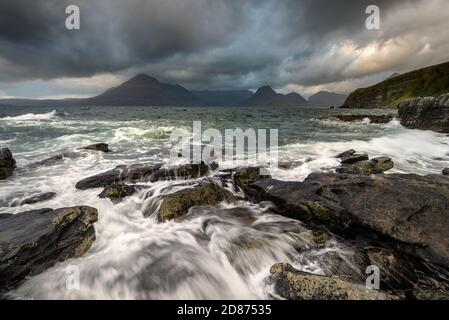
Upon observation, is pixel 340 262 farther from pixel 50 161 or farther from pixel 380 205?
pixel 50 161

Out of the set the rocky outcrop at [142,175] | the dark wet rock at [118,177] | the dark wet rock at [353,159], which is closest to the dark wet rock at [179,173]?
the rocky outcrop at [142,175]

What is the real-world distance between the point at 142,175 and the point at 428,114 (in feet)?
115

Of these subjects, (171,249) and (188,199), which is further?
(188,199)

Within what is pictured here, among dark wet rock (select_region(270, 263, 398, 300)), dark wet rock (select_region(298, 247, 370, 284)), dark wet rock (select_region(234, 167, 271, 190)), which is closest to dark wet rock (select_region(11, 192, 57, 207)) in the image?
dark wet rock (select_region(234, 167, 271, 190))

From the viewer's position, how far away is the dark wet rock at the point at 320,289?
14.1 ft

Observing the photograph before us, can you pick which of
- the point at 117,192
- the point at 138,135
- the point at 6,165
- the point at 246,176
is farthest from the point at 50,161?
the point at 138,135

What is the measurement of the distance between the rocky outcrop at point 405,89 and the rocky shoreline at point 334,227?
109078mm

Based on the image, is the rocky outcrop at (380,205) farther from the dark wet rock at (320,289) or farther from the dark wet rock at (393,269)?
the dark wet rock at (320,289)

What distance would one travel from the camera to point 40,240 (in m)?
5.65

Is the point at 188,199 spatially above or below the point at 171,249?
above

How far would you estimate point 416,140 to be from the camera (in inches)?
899

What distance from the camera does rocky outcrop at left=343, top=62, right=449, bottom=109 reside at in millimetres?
102738

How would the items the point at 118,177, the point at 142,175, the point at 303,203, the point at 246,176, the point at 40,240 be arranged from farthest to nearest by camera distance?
the point at 142,175 < the point at 118,177 < the point at 246,176 < the point at 303,203 < the point at 40,240
